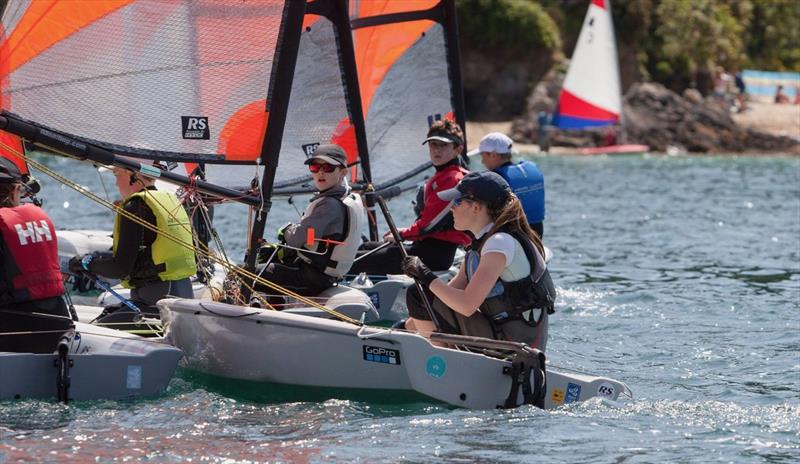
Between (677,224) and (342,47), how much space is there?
1212cm

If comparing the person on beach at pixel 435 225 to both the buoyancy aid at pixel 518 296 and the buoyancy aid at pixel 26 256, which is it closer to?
the buoyancy aid at pixel 518 296

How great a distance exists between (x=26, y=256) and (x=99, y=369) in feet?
2.46

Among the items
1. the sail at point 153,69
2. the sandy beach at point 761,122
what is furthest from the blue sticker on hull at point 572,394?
the sandy beach at point 761,122

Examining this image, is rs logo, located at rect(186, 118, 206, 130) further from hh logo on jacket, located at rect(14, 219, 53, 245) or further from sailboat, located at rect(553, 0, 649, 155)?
sailboat, located at rect(553, 0, 649, 155)

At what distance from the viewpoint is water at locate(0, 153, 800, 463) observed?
6539mm

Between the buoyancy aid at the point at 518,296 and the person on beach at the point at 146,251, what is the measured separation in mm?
1893

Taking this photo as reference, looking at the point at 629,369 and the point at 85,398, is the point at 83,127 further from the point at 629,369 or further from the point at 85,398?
the point at 629,369

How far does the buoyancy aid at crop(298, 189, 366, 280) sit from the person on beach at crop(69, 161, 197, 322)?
896 mm

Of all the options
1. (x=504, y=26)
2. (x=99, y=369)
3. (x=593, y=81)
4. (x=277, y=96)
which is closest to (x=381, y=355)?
(x=99, y=369)

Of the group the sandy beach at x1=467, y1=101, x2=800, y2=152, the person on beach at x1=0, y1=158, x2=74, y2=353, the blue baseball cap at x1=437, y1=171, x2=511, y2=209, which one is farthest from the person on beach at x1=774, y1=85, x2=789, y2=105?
the person on beach at x1=0, y1=158, x2=74, y2=353

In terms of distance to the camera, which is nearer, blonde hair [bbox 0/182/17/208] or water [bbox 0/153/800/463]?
water [bbox 0/153/800/463]

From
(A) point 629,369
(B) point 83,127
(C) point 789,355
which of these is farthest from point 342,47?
(C) point 789,355

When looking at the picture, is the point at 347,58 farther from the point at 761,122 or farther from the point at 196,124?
the point at 761,122

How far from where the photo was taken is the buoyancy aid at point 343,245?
28.6 feet
